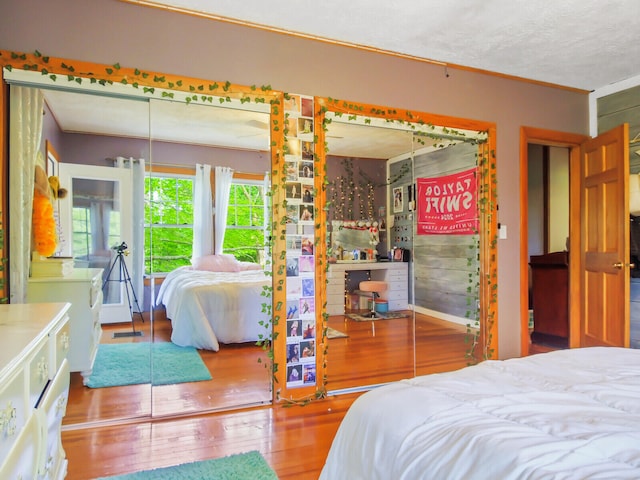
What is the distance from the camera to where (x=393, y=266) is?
14.2ft

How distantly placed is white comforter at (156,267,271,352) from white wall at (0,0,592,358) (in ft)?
4.78

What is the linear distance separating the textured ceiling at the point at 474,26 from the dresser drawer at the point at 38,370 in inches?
89.0

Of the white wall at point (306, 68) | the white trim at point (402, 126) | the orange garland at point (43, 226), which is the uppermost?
the white wall at point (306, 68)

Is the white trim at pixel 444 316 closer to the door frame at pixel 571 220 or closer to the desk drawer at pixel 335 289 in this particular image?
the door frame at pixel 571 220

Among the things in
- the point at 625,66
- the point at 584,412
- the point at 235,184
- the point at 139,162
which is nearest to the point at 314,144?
the point at 235,184

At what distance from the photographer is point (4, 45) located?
2504 millimetres

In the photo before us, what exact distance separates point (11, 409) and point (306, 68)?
280cm

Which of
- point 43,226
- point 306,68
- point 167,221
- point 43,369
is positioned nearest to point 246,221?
point 167,221

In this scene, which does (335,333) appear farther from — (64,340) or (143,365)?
(64,340)

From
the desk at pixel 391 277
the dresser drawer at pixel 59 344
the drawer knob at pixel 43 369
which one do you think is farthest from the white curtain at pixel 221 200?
the drawer knob at pixel 43 369

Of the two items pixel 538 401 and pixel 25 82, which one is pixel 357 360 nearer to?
pixel 538 401

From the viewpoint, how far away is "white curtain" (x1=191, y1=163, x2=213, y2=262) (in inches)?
132

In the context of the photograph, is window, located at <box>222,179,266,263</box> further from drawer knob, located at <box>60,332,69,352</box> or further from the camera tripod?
drawer knob, located at <box>60,332,69,352</box>

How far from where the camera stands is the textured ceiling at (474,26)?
278 centimetres
